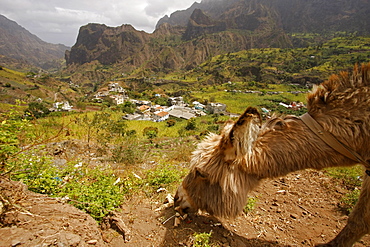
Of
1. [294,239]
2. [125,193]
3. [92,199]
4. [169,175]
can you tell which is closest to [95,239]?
[92,199]

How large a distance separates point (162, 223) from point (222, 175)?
1362 millimetres

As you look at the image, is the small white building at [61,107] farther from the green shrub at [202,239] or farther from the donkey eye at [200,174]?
the green shrub at [202,239]

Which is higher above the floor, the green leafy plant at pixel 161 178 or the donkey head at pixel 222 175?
the donkey head at pixel 222 175

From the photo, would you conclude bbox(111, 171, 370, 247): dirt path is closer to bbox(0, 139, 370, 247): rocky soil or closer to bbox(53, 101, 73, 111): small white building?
bbox(0, 139, 370, 247): rocky soil

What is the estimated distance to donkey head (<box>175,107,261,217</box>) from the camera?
181 centimetres

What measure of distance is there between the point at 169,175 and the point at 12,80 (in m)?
116

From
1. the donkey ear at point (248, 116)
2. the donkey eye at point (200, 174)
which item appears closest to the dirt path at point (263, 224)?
the donkey eye at point (200, 174)

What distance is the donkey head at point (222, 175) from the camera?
181 centimetres

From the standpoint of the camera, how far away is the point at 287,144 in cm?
193

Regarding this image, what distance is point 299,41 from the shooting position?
186 metres

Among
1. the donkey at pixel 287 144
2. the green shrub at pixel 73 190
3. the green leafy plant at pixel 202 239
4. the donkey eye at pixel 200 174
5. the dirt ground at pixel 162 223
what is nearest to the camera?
the donkey at pixel 287 144

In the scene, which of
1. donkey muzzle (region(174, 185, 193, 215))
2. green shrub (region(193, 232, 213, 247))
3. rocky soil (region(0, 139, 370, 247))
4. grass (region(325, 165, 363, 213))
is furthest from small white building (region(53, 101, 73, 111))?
grass (region(325, 165, 363, 213))

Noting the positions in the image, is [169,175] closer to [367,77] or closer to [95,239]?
[95,239]

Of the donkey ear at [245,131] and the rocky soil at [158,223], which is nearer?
the donkey ear at [245,131]
